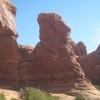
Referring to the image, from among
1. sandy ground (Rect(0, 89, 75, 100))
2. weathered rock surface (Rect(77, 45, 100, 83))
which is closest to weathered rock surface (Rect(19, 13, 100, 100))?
sandy ground (Rect(0, 89, 75, 100))

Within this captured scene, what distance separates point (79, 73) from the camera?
4744 cm

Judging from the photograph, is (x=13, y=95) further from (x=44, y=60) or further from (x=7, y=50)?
(x=44, y=60)

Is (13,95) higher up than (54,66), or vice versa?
(54,66)

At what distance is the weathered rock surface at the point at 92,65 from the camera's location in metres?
66.6

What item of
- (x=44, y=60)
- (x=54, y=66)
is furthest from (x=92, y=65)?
(x=44, y=60)

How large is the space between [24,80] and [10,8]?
10.5 metres

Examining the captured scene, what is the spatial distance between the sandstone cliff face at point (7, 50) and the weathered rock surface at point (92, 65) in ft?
78.9

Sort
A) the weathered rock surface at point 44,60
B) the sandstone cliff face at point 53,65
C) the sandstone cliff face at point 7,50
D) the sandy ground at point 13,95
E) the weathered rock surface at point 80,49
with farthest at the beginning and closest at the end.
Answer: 1. the weathered rock surface at point 80,49
2. the sandstone cliff face at point 53,65
3. the weathered rock surface at point 44,60
4. the sandstone cliff face at point 7,50
5. the sandy ground at point 13,95

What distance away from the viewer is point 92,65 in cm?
6888

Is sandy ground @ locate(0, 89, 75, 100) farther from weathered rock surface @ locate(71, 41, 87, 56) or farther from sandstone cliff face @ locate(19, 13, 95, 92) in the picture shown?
weathered rock surface @ locate(71, 41, 87, 56)

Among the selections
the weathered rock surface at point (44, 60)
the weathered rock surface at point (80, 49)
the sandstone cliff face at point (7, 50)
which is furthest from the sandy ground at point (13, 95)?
the weathered rock surface at point (80, 49)

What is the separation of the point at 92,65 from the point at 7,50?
89.2ft

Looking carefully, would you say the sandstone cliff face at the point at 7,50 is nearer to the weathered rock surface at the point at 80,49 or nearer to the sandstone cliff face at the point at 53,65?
the sandstone cliff face at the point at 53,65

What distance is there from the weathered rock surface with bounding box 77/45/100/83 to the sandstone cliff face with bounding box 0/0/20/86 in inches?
947
